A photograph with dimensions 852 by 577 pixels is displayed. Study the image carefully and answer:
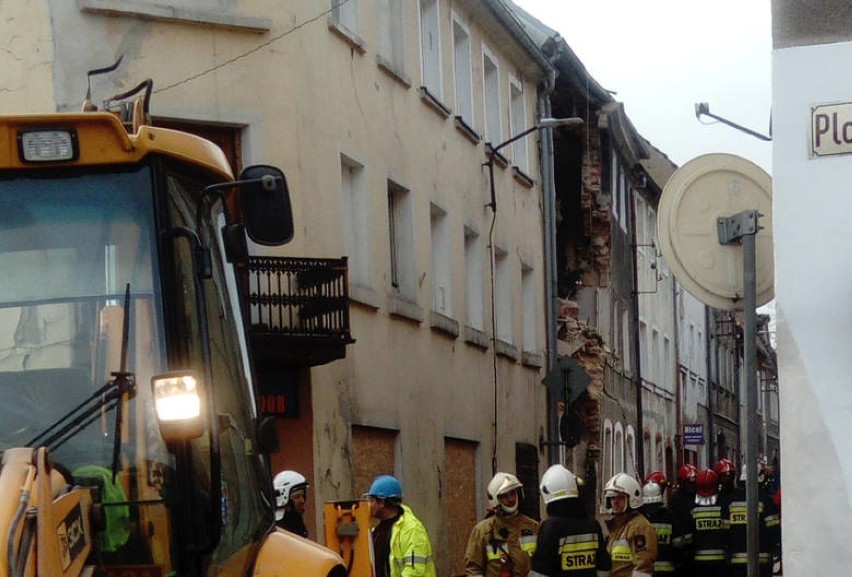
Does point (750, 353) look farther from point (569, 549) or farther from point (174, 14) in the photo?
point (174, 14)

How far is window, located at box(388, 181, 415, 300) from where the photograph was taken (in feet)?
81.2

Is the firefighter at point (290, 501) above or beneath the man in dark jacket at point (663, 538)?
above

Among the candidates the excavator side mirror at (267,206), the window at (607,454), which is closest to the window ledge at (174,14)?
the excavator side mirror at (267,206)

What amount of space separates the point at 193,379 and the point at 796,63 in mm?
2777

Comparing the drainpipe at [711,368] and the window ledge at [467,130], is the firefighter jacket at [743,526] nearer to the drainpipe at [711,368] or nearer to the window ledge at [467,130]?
the window ledge at [467,130]

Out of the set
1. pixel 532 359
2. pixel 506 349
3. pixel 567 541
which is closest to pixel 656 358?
pixel 532 359

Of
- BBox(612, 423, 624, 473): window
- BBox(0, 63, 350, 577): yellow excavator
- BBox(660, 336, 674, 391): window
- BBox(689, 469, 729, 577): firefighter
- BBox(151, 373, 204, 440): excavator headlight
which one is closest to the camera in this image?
BBox(151, 373, 204, 440): excavator headlight

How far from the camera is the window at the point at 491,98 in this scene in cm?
3050

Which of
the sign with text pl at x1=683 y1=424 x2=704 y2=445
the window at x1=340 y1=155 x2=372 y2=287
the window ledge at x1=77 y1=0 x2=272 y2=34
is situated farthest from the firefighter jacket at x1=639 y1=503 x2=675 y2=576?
the sign with text pl at x1=683 y1=424 x2=704 y2=445

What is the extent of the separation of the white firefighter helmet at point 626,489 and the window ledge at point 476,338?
Result: 39.5 ft

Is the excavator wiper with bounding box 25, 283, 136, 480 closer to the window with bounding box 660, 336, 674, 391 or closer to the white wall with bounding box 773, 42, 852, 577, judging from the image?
the white wall with bounding box 773, 42, 852, 577

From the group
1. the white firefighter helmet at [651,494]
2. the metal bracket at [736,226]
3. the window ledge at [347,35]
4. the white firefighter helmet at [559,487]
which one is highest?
the window ledge at [347,35]

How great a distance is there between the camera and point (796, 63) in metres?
7.32

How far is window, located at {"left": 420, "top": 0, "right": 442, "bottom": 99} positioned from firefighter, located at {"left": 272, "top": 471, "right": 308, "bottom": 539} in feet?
41.9
